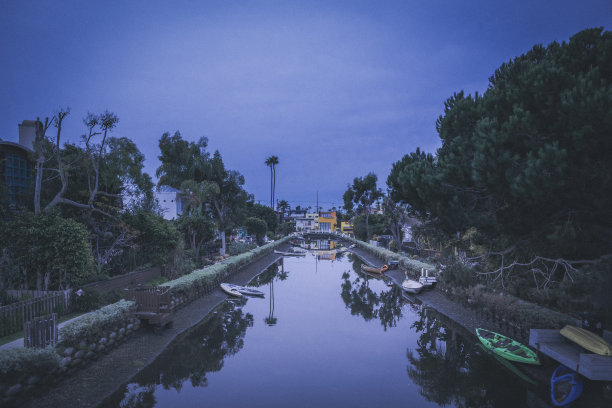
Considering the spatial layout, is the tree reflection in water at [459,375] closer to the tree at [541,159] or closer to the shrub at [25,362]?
the tree at [541,159]

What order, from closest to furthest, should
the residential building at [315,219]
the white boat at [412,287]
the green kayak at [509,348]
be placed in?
the green kayak at [509,348], the white boat at [412,287], the residential building at [315,219]

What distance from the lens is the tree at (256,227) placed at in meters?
50.7

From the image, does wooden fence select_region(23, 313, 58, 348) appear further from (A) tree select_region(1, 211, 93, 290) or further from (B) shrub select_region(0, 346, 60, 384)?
(A) tree select_region(1, 211, 93, 290)

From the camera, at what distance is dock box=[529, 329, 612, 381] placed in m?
8.04

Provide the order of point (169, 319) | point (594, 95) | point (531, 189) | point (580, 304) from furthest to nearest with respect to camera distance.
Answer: point (169, 319) → point (580, 304) → point (531, 189) → point (594, 95)

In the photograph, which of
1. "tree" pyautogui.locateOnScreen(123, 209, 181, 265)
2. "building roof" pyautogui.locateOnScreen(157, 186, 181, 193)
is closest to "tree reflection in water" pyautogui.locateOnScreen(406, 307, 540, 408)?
"tree" pyautogui.locateOnScreen(123, 209, 181, 265)

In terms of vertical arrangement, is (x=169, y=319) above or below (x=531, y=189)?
below

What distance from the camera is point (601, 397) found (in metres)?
9.15

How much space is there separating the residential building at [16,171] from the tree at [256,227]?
32.2 meters

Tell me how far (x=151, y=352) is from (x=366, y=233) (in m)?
52.3

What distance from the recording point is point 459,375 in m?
11.6

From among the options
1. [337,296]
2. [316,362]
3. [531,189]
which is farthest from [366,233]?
[531,189]

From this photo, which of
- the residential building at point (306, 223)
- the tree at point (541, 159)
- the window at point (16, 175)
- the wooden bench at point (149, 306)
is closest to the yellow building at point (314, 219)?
the residential building at point (306, 223)

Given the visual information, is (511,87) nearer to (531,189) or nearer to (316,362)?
(531,189)
